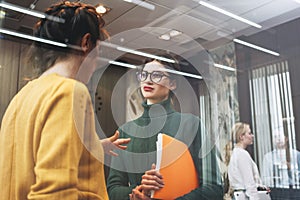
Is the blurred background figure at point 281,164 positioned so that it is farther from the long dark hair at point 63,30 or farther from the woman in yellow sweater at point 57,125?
the long dark hair at point 63,30

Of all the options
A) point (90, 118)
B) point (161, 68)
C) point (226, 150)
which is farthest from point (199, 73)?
point (90, 118)

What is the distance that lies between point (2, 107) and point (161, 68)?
0.43 metres

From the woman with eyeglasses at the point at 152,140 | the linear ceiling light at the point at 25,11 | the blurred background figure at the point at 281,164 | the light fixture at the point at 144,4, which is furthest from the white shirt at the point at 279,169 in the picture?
the linear ceiling light at the point at 25,11

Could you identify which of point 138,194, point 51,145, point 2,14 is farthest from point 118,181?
point 2,14

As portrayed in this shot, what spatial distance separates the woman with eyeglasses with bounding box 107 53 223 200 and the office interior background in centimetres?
3

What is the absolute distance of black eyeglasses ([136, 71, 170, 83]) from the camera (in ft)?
3.00

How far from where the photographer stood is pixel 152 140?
0.91 metres

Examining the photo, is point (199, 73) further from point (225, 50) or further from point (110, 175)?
point (110, 175)

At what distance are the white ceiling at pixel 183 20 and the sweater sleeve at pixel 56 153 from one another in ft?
0.73

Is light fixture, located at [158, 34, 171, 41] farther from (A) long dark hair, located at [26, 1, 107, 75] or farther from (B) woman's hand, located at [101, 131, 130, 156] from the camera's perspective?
(B) woman's hand, located at [101, 131, 130, 156]

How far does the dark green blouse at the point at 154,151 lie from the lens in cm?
85

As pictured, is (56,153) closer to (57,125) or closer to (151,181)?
(57,125)

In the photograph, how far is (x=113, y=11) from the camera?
36.1 inches

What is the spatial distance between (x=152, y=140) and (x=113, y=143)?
116 mm
